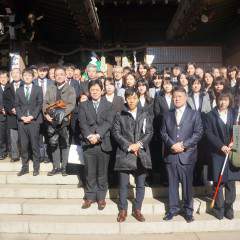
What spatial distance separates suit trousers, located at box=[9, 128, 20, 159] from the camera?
7633mm

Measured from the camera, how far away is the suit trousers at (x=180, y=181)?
5.84 meters

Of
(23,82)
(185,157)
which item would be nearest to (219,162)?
(185,157)

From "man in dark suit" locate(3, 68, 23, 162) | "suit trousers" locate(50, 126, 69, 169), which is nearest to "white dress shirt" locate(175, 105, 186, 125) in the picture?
"suit trousers" locate(50, 126, 69, 169)

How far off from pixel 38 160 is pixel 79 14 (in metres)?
3.50

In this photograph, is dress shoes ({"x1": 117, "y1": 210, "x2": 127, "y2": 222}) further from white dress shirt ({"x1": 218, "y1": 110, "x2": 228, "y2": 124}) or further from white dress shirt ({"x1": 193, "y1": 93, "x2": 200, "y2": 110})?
white dress shirt ({"x1": 193, "y1": 93, "x2": 200, "y2": 110})

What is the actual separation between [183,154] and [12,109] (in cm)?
354

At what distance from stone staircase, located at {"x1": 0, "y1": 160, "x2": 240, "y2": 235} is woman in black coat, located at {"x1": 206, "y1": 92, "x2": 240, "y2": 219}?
268 millimetres

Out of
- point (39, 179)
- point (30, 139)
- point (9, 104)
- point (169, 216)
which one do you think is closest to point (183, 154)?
point (169, 216)

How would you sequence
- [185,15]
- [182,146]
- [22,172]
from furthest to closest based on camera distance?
1. [185,15]
2. [22,172]
3. [182,146]

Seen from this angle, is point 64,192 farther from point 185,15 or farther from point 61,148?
point 185,15

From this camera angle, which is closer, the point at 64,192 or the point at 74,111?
the point at 64,192

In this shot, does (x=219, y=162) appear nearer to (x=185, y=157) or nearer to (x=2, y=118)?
(x=185, y=157)

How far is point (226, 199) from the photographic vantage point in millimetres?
5938

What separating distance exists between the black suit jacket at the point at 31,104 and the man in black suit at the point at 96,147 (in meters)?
1.17
